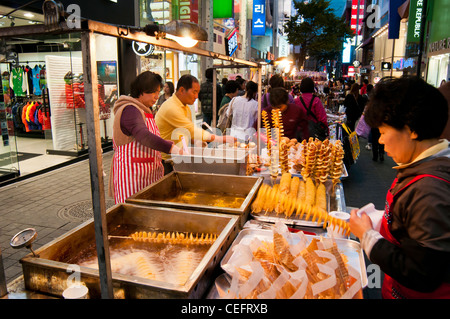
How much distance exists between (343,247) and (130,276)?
130 cm

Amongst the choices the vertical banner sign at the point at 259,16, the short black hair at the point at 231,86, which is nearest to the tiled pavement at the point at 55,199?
the short black hair at the point at 231,86

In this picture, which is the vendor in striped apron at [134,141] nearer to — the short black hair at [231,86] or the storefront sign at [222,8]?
the short black hair at [231,86]

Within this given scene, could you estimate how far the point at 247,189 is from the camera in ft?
10.2

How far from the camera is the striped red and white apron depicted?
10.1 feet

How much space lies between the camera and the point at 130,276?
1.57 metres

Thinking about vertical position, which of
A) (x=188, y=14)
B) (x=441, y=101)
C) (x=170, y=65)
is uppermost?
(x=188, y=14)

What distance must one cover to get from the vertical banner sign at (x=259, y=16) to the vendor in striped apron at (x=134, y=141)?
21.7 meters

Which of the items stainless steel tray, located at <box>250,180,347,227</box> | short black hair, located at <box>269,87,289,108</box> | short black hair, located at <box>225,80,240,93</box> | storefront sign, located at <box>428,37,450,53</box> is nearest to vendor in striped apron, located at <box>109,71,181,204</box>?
stainless steel tray, located at <box>250,180,347,227</box>

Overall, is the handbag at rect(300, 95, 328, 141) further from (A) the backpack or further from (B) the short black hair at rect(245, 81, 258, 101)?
(A) the backpack

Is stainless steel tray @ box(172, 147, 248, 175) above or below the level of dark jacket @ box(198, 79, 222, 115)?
below

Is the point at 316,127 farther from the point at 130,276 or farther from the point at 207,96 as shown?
the point at 130,276

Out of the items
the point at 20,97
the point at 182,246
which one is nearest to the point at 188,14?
the point at 20,97
